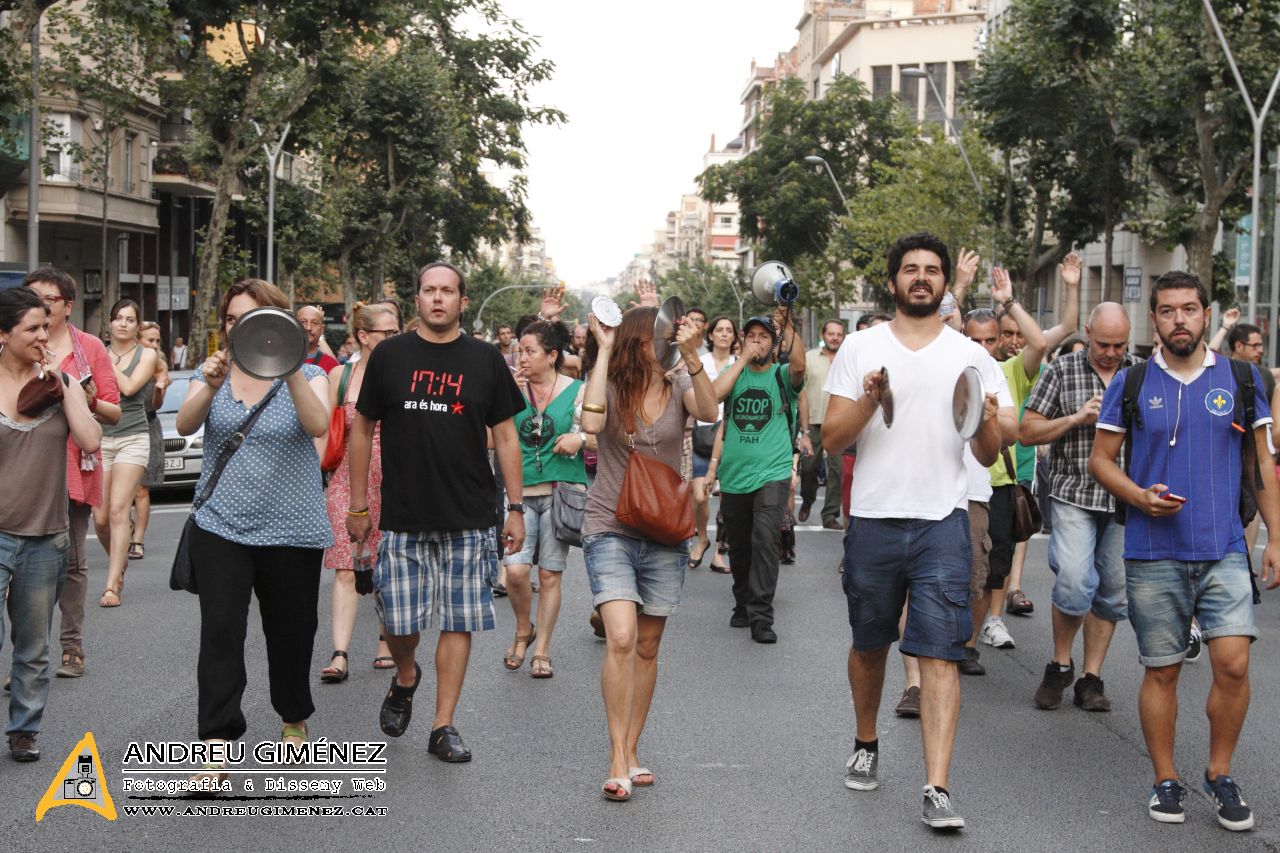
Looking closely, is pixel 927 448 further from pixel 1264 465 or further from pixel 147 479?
pixel 147 479

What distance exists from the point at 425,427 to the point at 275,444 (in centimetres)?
58

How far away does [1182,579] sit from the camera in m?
5.68

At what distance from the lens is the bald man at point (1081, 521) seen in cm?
750

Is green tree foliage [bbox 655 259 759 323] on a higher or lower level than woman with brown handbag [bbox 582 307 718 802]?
higher

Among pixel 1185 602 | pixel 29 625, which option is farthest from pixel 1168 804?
pixel 29 625

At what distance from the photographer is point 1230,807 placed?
5.53 metres

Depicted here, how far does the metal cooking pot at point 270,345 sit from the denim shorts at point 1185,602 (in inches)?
119

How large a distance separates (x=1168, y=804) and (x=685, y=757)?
6.07 ft

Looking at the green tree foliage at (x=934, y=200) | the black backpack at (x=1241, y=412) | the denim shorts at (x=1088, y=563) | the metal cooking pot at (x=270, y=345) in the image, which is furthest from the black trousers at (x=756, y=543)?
the green tree foliage at (x=934, y=200)

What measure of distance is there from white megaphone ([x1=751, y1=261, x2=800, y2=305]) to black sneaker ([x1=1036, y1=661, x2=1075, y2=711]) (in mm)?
2157

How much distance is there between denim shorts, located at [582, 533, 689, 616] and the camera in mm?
5988

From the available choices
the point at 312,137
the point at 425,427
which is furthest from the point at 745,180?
the point at 425,427

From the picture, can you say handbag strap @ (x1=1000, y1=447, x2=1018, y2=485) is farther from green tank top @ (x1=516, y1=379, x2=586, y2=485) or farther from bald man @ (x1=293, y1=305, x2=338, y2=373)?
bald man @ (x1=293, y1=305, x2=338, y2=373)

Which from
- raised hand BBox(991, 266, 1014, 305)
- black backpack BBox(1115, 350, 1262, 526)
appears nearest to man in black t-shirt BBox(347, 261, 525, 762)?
black backpack BBox(1115, 350, 1262, 526)
